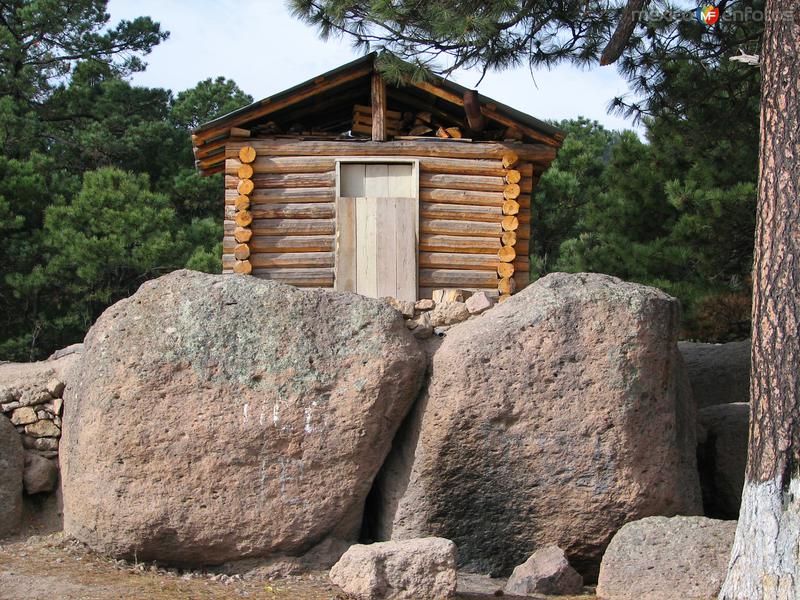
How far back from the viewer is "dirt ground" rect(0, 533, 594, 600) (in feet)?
22.4

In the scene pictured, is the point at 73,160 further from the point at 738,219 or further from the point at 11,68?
the point at 738,219

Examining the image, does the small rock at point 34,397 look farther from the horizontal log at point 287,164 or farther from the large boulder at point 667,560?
the large boulder at point 667,560

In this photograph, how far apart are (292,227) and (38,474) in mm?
3976

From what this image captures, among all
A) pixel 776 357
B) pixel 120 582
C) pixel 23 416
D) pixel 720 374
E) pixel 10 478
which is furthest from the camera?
pixel 720 374

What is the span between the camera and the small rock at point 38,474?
870cm

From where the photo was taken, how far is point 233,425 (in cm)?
768

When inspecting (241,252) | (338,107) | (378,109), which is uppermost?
(338,107)

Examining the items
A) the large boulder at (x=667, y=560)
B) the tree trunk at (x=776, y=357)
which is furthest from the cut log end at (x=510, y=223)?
the tree trunk at (x=776, y=357)

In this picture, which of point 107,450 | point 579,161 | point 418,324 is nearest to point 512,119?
point 418,324

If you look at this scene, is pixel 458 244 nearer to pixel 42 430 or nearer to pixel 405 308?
pixel 405 308

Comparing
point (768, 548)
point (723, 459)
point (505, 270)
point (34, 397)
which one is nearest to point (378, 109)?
point (505, 270)

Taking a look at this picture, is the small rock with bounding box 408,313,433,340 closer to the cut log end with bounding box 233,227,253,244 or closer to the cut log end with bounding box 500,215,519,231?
the cut log end with bounding box 500,215,519,231

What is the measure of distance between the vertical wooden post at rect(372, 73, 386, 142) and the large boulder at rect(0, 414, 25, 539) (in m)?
4.99

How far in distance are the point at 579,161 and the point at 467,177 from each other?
1457cm
